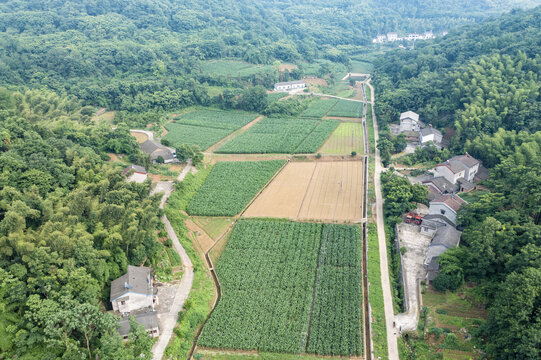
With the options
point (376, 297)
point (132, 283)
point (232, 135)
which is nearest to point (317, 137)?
point (232, 135)

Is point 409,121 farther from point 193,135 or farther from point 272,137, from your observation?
point 193,135

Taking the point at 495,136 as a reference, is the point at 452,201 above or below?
below

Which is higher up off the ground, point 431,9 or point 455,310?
point 431,9

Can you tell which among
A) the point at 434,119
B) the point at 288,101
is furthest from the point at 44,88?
the point at 434,119

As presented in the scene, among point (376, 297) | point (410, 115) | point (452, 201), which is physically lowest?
point (376, 297)

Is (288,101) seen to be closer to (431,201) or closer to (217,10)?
(431,201)

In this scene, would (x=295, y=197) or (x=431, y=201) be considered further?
(x=295, y=197)
